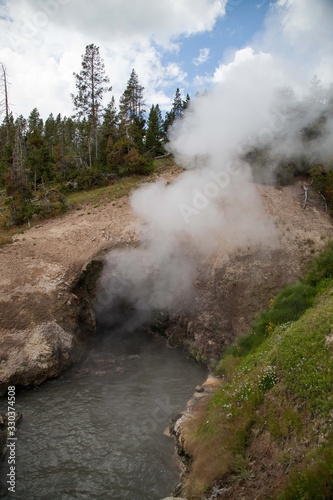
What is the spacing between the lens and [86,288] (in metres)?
14.8

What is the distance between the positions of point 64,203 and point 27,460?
45.5 feet

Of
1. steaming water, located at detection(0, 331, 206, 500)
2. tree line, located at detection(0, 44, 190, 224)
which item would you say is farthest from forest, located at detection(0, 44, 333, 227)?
steaming water, located at detection(0, 331, 206, 500)

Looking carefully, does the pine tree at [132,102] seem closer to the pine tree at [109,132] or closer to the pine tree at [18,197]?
the pine tree at [109,132]

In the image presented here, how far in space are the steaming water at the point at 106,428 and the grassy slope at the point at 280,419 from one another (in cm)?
126

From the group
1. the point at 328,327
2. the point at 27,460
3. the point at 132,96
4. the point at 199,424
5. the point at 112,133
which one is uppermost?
the point at 132,96

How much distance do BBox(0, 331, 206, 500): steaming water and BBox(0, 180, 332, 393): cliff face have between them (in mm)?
885

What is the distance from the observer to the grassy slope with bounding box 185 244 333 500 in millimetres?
5367

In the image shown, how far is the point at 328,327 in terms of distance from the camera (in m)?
7.47

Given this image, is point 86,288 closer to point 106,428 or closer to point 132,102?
point 106,428

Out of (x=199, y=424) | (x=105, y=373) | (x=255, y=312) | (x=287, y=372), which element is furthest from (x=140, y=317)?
(x=287, y=372)

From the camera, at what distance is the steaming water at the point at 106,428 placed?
783 cm

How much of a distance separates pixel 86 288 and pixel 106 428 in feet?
20.2

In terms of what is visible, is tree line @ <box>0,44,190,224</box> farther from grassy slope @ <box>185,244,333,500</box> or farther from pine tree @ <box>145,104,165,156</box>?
grassy slope @ <box>185,244,333,500</box>

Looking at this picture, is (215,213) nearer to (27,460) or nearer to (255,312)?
(255,312)
